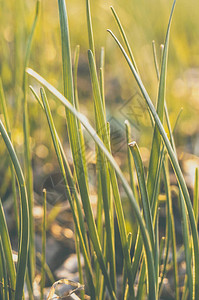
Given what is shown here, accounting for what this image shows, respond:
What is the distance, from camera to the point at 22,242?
355mm

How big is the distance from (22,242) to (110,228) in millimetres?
101

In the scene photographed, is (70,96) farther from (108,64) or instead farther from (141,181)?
(108,64)

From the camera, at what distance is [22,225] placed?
0.35 metres

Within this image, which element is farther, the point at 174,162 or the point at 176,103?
the point at 176,103

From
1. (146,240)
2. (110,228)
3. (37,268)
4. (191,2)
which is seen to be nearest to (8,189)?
(37,268)

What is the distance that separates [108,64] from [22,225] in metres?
1.31

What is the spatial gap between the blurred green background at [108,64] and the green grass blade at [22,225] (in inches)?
12.2

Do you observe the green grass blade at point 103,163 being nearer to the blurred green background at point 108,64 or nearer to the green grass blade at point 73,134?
the green grass blade at point 73,134

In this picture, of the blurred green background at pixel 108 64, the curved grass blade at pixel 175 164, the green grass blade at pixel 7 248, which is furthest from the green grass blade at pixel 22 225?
the blurred green background at pixel 108 64

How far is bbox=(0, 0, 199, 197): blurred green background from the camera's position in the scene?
92 cm

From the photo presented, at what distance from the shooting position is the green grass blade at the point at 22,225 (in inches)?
13.0

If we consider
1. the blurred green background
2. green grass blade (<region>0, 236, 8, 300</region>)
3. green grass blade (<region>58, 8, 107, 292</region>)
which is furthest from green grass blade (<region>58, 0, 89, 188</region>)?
the blurred green background

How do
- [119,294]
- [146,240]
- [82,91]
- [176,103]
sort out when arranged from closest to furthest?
[146,240] < [119,294] < [176,103] < [82,91]

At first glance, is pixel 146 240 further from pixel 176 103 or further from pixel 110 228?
pixel 176 103
